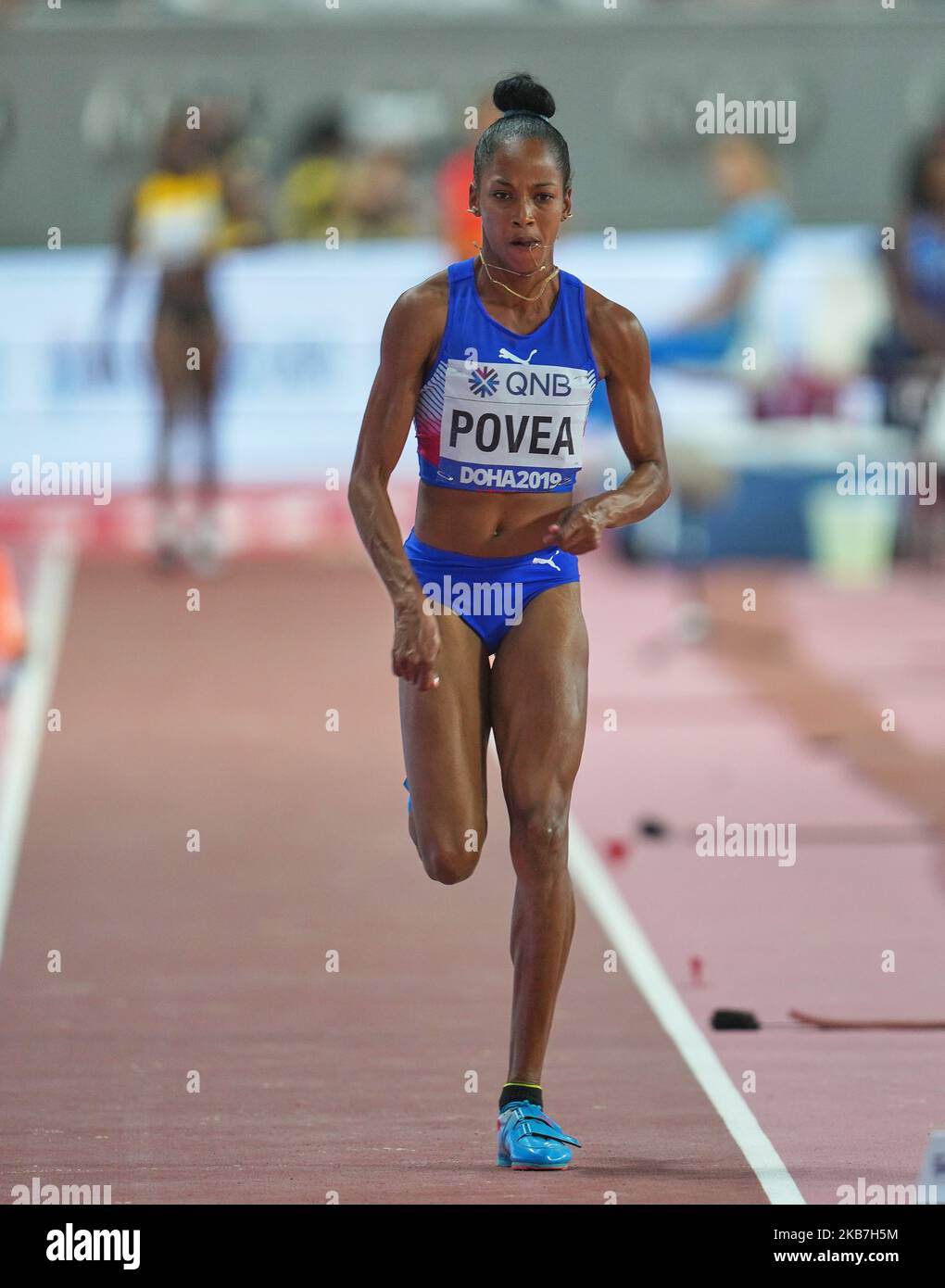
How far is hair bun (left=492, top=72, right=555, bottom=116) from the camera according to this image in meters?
5.93

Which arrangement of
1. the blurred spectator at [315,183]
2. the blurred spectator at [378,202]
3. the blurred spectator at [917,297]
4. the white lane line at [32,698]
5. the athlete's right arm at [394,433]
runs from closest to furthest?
the athlete's right arm at [394,433]
the white lane line at [32,698]
the blurred spectator at [917,297]
the blurred spectator at [378,202]
the blurred spectator at [315,183]

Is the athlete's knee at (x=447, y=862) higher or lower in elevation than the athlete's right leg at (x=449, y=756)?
lower

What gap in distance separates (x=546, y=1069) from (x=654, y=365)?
10500 mm

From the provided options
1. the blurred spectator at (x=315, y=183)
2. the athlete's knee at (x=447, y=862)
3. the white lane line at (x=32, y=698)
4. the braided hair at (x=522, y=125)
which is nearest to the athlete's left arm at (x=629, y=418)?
the braided hair at (x=522, y=125)

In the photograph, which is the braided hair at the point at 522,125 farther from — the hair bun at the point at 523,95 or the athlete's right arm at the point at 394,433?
the athlete's right arm at the point at 394,433

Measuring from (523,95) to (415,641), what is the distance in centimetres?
138

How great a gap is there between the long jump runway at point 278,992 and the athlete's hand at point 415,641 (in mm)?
1230

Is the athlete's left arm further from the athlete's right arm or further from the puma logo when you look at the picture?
the athlete's right arm

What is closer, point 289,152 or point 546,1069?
point 546,1069

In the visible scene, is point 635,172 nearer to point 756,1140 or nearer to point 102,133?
point 102,133

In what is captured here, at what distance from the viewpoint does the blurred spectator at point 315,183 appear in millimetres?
20562

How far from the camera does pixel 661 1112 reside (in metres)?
6.52
